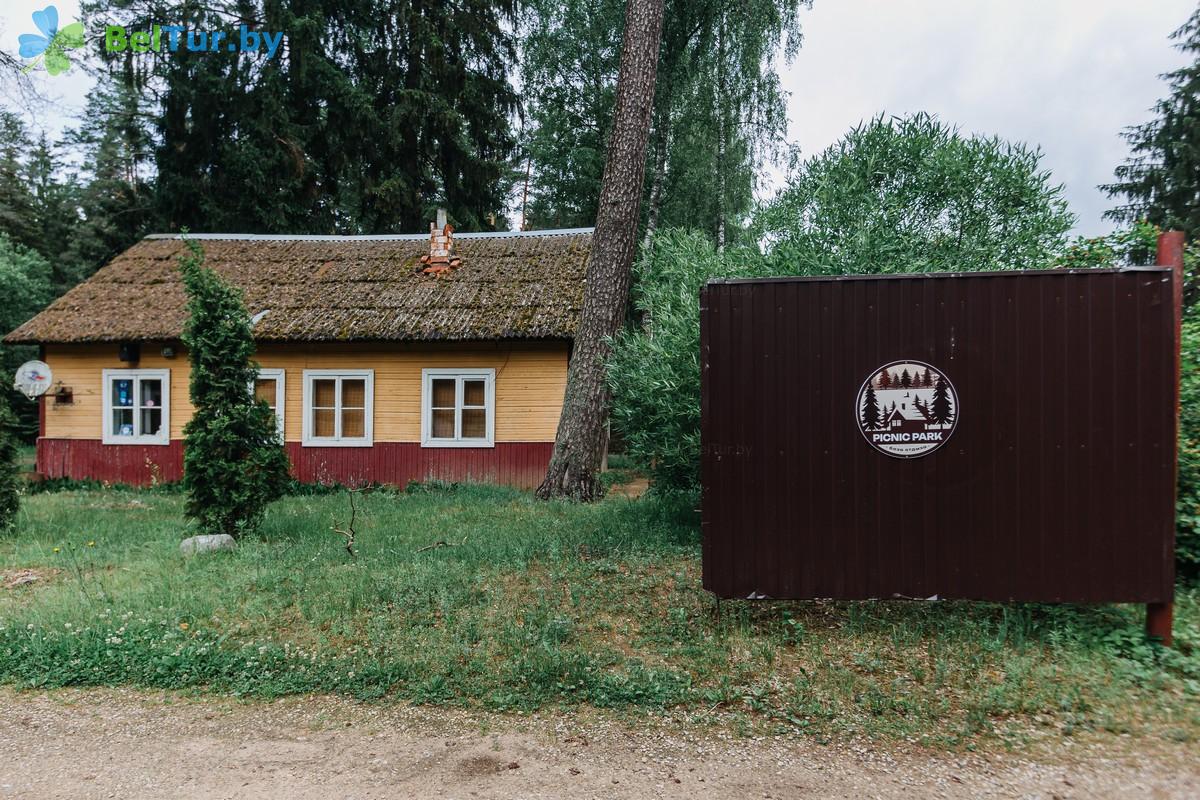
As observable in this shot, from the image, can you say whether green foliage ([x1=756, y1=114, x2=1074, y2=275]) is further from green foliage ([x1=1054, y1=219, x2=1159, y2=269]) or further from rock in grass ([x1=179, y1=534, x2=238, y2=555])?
rock in grass ([x1=179, y1=534, x2=238, y2=555])

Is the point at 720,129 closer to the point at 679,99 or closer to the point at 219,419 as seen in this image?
the point at 679,99

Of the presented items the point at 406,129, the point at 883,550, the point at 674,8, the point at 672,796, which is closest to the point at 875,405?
the point at 883,550

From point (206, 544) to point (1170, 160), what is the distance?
30215 millimetres

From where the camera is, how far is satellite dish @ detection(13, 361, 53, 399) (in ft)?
49.3

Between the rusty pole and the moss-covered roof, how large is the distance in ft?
32.2

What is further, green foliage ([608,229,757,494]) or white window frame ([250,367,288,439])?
white window frame ([250,367,288,439])

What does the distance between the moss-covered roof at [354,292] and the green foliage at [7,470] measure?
533 cm

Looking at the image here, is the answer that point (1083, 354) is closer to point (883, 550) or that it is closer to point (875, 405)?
point (875, 405)

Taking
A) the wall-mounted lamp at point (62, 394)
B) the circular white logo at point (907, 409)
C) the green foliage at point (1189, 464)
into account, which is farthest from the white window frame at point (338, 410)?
the green foliage at point (1189, 464)

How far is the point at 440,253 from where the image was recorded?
16.4 meters

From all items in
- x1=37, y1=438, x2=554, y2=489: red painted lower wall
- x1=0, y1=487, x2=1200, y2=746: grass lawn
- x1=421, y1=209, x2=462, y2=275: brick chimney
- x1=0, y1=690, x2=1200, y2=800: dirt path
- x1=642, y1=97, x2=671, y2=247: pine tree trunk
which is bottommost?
x1=0, y1=690, x2=1200, y2=800: dirt path

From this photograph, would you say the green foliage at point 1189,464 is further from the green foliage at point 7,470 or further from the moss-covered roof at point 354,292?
the green foliage at point 7,470

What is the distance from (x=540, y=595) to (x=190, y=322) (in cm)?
572

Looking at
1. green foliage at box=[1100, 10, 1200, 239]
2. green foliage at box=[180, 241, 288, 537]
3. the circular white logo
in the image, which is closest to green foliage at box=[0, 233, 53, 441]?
green foliage at box=[180, 241, 288, 537]
